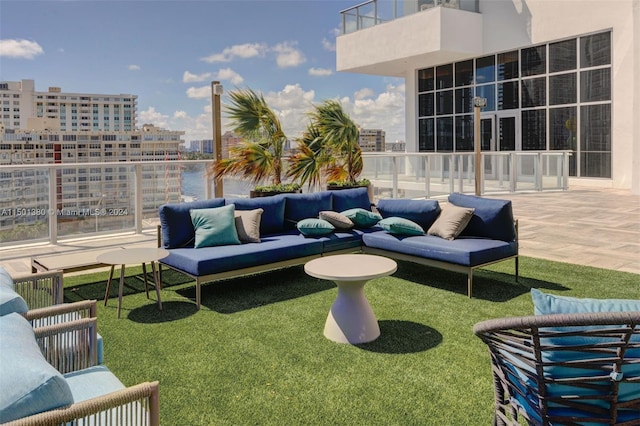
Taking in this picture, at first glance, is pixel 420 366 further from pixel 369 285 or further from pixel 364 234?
pixel 364 234

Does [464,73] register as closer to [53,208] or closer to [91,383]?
[53,208]

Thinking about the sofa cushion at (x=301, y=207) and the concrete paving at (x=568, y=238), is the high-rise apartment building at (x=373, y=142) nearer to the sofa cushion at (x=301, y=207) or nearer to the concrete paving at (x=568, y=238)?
the concrete paving at (x=568, y=238)

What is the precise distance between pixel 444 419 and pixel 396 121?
22.0 meters

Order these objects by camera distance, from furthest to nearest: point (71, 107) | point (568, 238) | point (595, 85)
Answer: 1. point (71, 107)
2. point (595, 85)
3. point (568, 238)

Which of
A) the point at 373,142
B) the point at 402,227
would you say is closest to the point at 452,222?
the point at 402,227

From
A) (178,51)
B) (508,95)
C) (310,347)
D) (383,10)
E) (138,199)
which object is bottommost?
(310,347)

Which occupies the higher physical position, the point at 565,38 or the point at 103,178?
the point at 565,38

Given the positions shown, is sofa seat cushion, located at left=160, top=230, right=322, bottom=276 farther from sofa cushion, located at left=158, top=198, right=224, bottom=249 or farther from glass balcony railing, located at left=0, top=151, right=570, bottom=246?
glass balcony railing, located at left=0, top=151, right=570, bottom=246

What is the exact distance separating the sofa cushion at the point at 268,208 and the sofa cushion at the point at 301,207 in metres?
0.12

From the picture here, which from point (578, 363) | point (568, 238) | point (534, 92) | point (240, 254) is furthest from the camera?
point (534, 92)

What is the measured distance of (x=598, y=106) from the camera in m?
14.3

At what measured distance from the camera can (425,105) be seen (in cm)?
1956

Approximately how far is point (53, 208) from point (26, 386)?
644 centimetres

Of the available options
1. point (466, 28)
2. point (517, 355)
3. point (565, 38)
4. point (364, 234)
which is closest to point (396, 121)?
point (466, 28)
